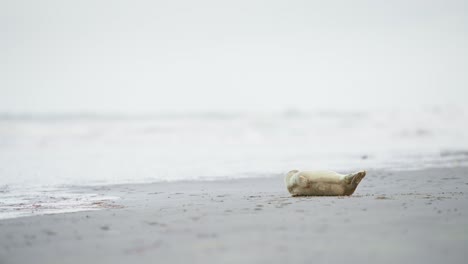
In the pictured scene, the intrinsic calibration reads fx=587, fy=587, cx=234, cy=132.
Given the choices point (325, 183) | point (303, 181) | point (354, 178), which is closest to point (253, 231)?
point (303, 181)

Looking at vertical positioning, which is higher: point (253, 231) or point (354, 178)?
point (354, 178)

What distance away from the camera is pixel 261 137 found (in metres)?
33.8

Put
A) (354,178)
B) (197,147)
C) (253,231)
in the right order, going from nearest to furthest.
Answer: (253,231)
(354,178)
(197,147)

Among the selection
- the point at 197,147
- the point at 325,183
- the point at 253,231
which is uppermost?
the point at 197,147

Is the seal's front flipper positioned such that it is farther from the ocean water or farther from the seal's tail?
the ocean water

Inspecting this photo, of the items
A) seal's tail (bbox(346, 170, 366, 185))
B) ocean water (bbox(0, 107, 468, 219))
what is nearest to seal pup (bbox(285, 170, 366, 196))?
seal's tail (bbox(346, 170, 366, 185))

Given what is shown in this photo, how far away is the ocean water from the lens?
13039mm

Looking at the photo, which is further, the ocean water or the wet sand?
the ocean water

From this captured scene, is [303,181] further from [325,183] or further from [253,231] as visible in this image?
[253,231]

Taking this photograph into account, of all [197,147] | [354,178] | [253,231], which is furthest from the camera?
[197,147]

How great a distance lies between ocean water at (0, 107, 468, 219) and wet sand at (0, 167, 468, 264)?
5.07ft

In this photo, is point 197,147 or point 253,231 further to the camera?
point 197,147

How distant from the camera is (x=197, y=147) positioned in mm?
27641

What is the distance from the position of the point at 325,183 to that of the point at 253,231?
3050 mm
